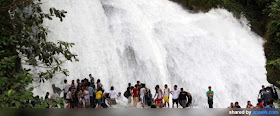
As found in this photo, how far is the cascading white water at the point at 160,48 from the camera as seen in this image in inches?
653

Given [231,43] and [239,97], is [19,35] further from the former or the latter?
[231,43]

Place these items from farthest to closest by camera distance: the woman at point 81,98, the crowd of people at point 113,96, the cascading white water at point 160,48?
the cascading white water at point 160,48 → the woman at point 81,98 → the crowd of people at point 113,96

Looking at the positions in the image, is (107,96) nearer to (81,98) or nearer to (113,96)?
(113,96)

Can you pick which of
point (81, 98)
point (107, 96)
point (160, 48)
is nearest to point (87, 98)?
point (81, 98)

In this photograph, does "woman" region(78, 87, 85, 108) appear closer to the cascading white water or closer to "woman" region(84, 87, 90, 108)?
"woman" region(84, 87, 90, 108)

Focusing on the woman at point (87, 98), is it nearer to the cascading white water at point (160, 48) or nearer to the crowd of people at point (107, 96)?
the crowd of people at point (107, 96)

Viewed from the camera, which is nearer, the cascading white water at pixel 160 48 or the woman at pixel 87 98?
the woman at pixel 87 98

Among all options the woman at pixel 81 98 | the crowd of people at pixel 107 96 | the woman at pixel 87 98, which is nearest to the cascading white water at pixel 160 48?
the crowd of people at pixel 107 96

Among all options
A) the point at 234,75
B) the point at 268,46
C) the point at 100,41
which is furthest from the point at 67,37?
Result: the point at 268,46

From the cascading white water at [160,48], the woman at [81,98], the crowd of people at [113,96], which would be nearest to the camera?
the crowd of people at [113,96]

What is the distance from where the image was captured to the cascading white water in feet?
54.4

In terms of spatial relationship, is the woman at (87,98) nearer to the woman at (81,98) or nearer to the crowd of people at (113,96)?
the crowd of people at (113,96)

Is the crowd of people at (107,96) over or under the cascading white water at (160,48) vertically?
under

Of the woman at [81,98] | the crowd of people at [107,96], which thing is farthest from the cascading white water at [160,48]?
the woman at [81,98]
